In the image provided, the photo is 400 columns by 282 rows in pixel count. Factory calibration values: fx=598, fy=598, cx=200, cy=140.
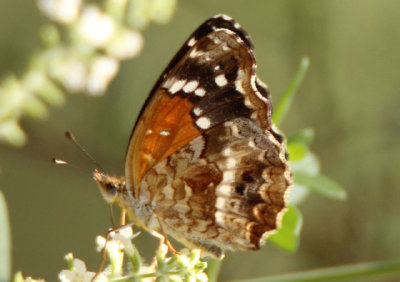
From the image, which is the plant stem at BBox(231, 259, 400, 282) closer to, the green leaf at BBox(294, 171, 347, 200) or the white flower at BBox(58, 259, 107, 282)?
the green leaf at BBox(294, 171, 347, 200)

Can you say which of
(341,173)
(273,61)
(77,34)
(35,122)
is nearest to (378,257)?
(341,173)

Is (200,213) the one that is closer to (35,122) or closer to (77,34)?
(77,34)

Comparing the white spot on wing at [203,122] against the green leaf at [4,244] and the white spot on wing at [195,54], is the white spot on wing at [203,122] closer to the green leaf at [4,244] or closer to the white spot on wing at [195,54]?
the white spot on wing at [195,54]

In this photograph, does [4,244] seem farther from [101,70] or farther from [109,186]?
[101,70]

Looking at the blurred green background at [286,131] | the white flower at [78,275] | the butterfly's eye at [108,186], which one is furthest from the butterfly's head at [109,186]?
the blurred green background at [286,131]

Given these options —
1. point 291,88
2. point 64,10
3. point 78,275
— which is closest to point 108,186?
point 78,275
